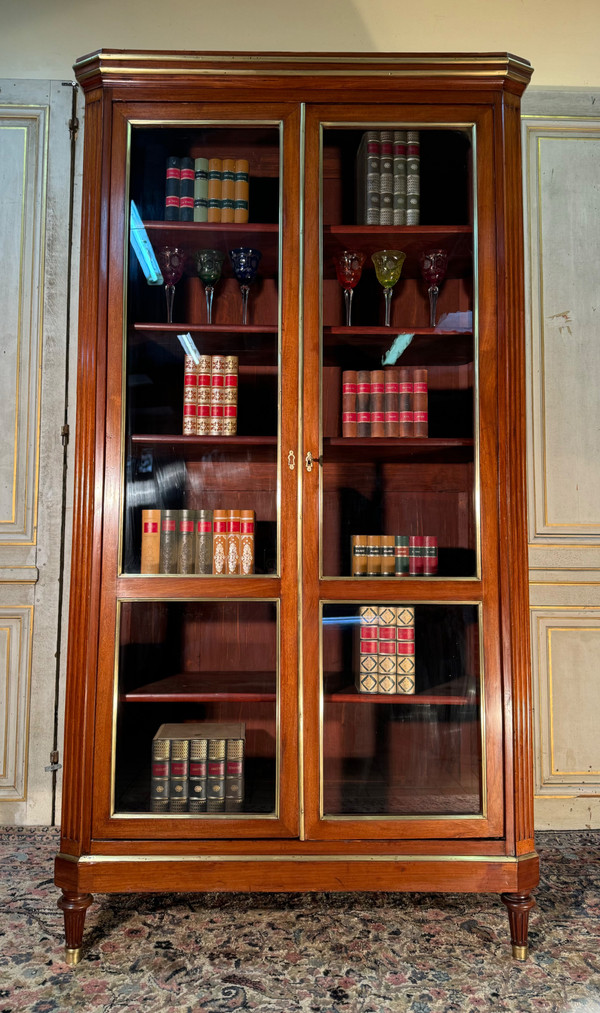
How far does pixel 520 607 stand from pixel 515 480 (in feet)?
1.12

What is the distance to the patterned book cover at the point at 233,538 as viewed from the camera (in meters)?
1.86

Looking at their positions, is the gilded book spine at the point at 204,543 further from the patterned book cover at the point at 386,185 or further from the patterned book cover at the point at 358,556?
the patterned book cover at the point at 386,185

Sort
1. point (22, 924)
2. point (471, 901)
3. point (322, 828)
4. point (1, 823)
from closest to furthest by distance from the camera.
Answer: point (322, 828), point (22, 924), point (471, 901), point (1, 823)

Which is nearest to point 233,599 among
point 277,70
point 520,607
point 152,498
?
point 152,498

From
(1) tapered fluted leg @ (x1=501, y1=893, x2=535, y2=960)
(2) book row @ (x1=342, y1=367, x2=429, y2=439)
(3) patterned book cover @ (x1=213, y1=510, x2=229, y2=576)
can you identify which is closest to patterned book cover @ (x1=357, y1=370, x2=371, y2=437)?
(2) book row @ (x1=342, y1=367, x2=429, y2=439)

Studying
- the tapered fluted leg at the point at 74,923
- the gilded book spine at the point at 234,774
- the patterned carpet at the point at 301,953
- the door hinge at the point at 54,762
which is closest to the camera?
the patterned carpet at the point at 301,953

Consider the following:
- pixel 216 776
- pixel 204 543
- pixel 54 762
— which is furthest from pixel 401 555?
pixel 54 762

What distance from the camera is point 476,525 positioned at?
183 centimetres

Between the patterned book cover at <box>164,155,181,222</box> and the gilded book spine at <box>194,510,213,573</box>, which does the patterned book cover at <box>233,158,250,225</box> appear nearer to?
the patterned book cover at <box>164,155,181,222</box>

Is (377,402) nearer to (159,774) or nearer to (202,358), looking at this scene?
(202,358)

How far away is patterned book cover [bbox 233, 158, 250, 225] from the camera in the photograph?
6.31 ft

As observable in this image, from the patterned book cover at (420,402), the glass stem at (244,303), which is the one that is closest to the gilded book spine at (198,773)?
the patterned book cover at (420,402)

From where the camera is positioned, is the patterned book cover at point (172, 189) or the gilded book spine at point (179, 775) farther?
the patterned book cover at point (172, 189)

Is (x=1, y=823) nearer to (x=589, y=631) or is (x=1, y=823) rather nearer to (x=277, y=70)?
(x=589, y=631)
